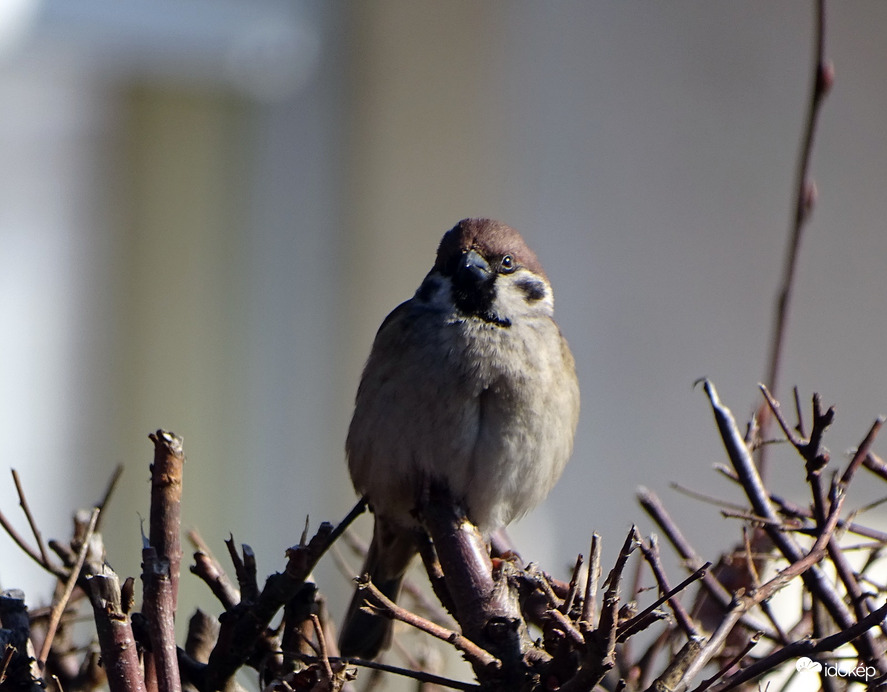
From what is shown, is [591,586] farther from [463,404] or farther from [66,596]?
[463,404]

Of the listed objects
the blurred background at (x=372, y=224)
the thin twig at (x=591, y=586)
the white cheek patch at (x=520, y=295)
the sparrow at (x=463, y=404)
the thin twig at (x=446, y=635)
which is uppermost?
the blurred background at (x=372, y=224)

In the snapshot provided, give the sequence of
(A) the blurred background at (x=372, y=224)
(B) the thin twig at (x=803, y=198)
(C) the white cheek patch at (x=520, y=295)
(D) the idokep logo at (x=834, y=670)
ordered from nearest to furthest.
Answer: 1. (D) the idokep logo at (x=834, y=670)
2. (B) the thin twig at (x=803, y=198)
3. (C) the white cheek patch at (x=520, y=295)
4. (A) the blurred background at (x=372, y=224)

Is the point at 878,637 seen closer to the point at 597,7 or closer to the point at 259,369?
the point at 597,7

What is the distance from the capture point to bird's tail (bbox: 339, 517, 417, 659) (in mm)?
1937

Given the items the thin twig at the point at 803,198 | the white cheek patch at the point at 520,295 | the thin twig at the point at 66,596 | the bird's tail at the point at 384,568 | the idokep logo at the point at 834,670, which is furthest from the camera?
the white cheek patch at the point at 520,295

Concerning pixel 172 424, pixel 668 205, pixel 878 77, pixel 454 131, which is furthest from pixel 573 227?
pixel 172 424

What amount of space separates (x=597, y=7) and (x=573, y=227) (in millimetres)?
811

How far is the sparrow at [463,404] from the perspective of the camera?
200cm

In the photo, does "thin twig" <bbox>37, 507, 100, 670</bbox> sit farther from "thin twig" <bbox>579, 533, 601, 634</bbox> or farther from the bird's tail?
the bird's tail

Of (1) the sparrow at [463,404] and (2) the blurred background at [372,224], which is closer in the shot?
(1) the sparrow at [463,404]

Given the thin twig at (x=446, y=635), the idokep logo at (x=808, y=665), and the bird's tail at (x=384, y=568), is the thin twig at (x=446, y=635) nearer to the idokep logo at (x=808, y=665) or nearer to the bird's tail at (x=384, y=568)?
the idokep logo at (x=808, y=665)

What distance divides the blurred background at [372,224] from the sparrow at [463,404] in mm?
1959

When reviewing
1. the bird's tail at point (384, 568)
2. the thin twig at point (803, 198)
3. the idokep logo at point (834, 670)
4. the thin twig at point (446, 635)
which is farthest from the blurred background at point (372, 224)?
the thin twig at point (446, 635)

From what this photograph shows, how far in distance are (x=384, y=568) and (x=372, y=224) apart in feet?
9.38
